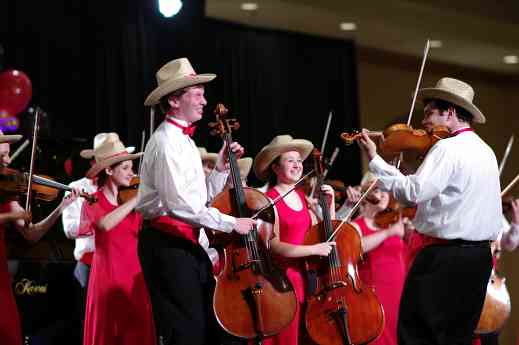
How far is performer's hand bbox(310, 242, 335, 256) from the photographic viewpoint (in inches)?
180

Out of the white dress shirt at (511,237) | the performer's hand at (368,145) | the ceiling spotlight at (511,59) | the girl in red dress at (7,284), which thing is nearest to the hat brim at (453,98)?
the performer's hand at (368,145)

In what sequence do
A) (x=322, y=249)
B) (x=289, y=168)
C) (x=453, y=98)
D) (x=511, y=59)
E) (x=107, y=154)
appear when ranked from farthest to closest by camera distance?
(x=511, y=59) → (x=107, y=154) → (x=289, y=168) → (x=322, y=249) → (x=453, y=98)

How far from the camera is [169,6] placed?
7684 mm

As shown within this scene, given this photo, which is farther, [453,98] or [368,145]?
[453,98]

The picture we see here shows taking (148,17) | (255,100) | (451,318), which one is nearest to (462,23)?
(255,100)

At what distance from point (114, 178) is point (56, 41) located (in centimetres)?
261

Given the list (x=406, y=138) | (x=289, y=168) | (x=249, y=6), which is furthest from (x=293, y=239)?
(x=249, y=6)

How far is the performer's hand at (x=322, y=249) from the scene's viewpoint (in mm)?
4570

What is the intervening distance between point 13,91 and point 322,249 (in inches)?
118

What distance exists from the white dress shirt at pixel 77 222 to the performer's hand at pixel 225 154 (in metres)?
1.11

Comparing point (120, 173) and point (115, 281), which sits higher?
point (120, 173)

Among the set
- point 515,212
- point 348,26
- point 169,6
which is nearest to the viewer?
point 515,212

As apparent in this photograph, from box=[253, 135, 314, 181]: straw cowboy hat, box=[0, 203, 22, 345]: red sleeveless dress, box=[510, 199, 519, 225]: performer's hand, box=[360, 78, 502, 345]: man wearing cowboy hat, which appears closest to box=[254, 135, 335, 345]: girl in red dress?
box=[253, 135, 314, 181]: straw cowboy hat

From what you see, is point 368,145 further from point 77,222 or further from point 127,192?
point 77,222
